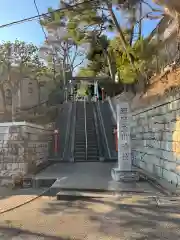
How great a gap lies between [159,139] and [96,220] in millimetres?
4406

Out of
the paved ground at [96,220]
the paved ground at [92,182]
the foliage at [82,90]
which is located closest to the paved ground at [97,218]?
the paved ground at [96,220]

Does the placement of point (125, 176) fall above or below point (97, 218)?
above

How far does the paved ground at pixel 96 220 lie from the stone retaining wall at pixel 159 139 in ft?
5.17

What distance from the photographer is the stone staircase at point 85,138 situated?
15.5 metres

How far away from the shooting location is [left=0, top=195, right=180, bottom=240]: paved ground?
4.92 meters

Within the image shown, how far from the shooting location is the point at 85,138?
17.9 metres

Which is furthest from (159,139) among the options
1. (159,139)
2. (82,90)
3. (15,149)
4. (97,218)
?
(82,90)

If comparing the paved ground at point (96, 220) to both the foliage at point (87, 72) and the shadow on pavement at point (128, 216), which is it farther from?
the foliage at point (87, 72)

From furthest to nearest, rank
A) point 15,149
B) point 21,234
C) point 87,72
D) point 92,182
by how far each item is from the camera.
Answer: point 87,72, point 15,149, point 92,182, point 21,234

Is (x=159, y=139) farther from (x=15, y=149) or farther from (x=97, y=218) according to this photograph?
(x=15, y=149)

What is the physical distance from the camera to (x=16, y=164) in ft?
35.8

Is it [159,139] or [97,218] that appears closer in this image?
[97,218]

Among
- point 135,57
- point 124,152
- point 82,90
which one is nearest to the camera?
point 124,152

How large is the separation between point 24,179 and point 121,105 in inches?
151
